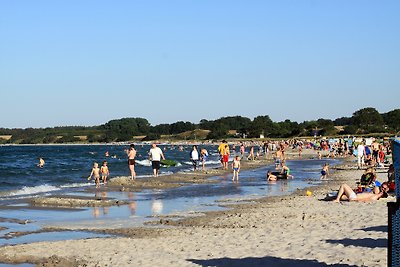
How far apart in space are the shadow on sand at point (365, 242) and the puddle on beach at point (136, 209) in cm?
509

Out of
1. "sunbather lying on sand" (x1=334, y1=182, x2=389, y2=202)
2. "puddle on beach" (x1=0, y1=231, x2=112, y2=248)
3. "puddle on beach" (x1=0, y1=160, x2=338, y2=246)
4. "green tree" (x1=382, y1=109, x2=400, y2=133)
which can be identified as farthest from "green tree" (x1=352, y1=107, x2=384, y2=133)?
"puddle on beach" (x1=0, y1=231, x2=112, y2=248)

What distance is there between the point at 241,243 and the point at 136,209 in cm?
734

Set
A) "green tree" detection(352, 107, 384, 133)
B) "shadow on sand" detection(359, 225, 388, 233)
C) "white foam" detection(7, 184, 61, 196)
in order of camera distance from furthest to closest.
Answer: "green tree" detection(352, 107, 384, 133), "white foam" detection(7, 184, 61, 196), "shadow on sand" detection(359, 225, 388, 233)

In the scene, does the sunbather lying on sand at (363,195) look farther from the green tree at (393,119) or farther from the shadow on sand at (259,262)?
the green tree at (393,119)

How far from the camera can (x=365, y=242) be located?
986cm

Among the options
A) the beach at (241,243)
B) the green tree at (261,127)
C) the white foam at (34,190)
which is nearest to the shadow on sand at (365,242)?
the beach at (241,243)

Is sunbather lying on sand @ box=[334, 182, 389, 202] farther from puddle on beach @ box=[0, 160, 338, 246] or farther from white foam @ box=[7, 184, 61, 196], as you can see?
white foam @ box=[7, 184, 61, 196]

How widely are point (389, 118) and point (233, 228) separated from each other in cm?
13583

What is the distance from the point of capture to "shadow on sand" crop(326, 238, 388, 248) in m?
9.53

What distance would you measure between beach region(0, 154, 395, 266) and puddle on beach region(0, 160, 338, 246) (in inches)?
38.5

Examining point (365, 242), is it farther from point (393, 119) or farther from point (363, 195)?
point (393, 119)

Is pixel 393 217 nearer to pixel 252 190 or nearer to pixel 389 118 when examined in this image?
pixel 252 190

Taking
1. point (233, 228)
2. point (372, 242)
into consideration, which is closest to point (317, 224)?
point (233, 228)

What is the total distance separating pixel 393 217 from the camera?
5.90m
